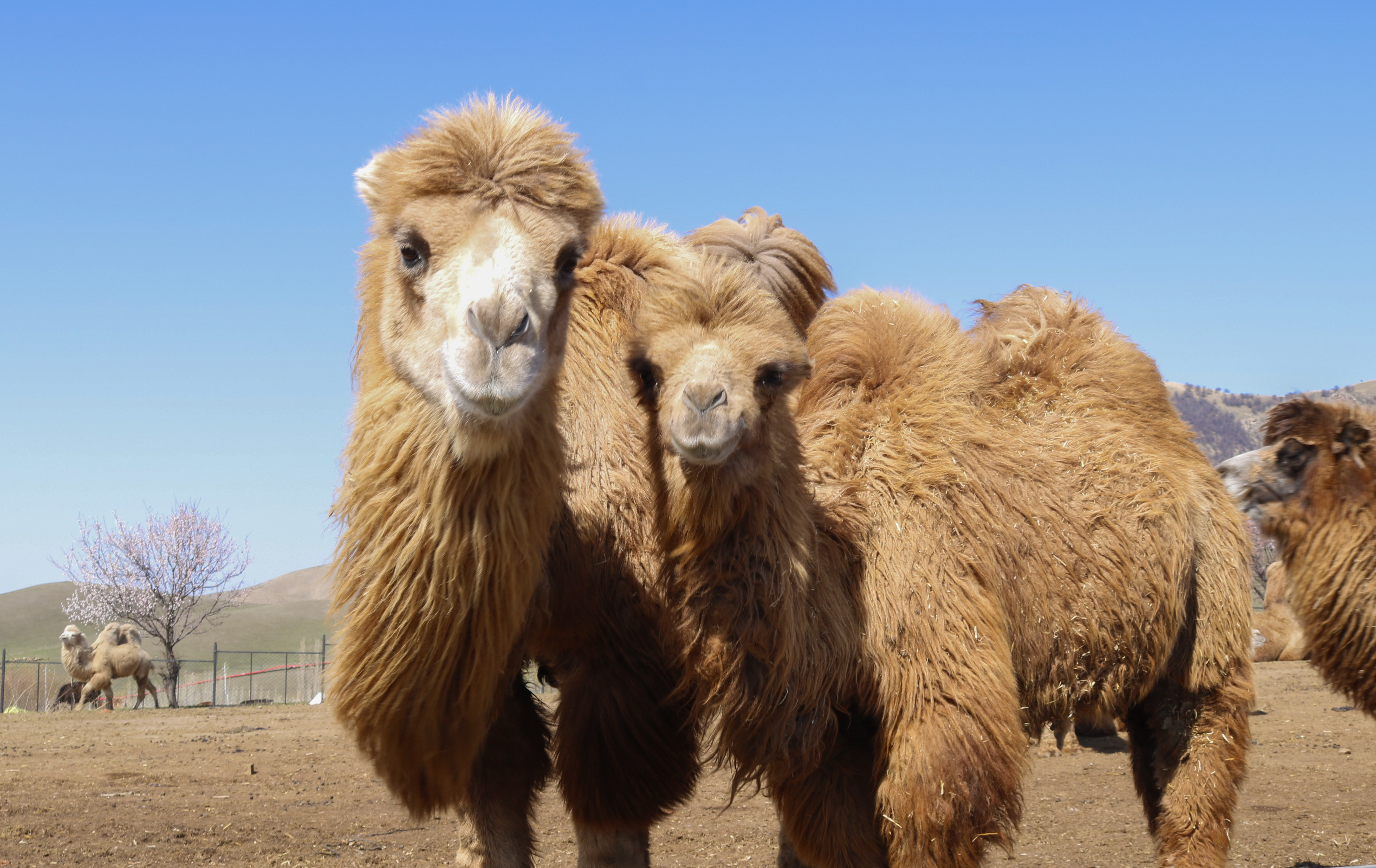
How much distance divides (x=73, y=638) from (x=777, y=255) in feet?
75.6

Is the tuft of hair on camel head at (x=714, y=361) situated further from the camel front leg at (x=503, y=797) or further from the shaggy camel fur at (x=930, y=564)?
the camel front leg at (x=503, y=797)

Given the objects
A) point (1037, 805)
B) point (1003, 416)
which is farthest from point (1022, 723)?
point (1037, 805)

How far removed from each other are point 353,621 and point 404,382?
694 mm

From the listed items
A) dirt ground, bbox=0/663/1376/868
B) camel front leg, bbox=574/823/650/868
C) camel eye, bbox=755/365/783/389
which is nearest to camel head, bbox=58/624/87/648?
dirt ground, bbox=0/663/1376/868

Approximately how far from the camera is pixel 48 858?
611cm

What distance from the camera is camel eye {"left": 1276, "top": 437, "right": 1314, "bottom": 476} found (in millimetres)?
5219

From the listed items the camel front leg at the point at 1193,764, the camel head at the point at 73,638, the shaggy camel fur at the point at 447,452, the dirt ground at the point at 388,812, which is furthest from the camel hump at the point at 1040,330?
the camel head at the point at 73,638

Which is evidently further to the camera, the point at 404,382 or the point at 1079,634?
the point at 1079,634

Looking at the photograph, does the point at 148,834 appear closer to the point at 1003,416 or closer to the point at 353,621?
the point at 353,621

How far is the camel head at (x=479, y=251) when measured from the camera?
109 inches

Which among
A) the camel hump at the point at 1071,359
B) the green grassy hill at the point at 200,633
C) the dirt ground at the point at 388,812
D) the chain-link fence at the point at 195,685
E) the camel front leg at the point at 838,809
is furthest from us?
the green grassy hill at the point at 200,633

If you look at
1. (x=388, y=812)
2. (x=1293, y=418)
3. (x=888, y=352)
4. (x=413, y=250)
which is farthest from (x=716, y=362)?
(x=388, y=812)

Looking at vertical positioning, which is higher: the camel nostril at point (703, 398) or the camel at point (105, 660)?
the camel nostril at point (703, 398)

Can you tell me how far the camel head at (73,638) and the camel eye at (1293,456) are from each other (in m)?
22.8
